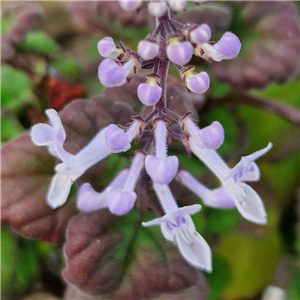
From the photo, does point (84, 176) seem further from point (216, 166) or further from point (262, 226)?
point (262, 226)

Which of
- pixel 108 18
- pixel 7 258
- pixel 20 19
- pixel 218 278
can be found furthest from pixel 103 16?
pixel 218 278

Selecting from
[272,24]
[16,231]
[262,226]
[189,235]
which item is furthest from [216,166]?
[262,226]

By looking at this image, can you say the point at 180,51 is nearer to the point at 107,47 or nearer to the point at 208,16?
the point at 107,47

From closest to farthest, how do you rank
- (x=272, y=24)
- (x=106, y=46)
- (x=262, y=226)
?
1. (x=106, y=46)
2. (x=272, y=24)
3. (x=262, y=226)

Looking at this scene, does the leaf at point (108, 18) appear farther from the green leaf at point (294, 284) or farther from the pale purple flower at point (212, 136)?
the green leaf at point (294, 284)

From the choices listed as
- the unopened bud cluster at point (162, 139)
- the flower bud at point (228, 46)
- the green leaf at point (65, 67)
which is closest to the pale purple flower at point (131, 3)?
the unopened bud cluster at point (162, 139)

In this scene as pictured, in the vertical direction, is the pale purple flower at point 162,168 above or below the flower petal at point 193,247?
above

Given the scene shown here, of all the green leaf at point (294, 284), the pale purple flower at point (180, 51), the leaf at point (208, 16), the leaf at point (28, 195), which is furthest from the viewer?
the green leaf at point (294, 284)

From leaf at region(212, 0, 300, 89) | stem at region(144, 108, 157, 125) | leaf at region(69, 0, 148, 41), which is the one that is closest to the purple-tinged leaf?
leaf at region(69, 0, 148, 41)
